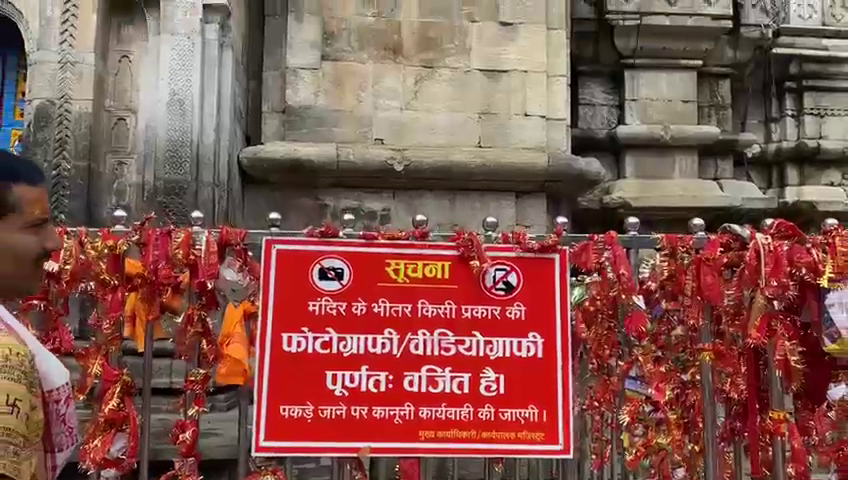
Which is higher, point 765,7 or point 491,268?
point 765,7

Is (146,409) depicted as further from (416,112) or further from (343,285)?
(416,112)

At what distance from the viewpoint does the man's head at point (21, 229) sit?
1.71 metres

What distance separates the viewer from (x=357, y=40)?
547 cm

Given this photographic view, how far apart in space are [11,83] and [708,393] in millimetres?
4947

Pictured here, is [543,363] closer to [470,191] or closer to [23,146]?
[470,191]

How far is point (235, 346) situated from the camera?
2.84 metres

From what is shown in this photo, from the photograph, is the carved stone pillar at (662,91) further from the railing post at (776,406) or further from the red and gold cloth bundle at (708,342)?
the railing post at (776,406)

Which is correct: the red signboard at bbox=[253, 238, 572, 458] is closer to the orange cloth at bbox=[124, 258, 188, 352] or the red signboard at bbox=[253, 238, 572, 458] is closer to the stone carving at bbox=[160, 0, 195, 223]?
the orange cloth at bbox=[124, 258, 188, 352]

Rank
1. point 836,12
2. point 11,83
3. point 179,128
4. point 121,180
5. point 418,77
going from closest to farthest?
1. point 179,128
2. point 121,180
3. point 11,83
4. point 418,77
5. point 836,12

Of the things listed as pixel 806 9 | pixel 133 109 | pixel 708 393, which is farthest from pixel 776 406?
pixel 806 9

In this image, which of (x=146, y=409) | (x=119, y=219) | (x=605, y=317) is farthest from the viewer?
(x=605, y=317)

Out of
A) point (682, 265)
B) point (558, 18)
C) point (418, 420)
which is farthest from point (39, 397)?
point (558, 18)

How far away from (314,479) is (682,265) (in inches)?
84.9

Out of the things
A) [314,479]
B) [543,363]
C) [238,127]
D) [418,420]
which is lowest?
[314,479]
